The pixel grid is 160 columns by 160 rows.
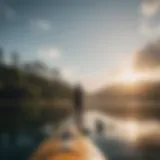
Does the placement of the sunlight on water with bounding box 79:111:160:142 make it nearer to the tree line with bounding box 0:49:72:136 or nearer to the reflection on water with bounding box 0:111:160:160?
the reflection on water with bounding box 0:111:160:160

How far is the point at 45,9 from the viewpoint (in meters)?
1.52

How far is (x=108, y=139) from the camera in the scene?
1.51m

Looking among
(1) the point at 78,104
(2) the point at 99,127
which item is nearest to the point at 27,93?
(1) the point at 78,104

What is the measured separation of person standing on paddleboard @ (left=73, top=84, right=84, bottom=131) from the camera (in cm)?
150

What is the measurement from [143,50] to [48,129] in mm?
502

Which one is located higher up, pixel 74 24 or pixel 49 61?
pixel 74 24

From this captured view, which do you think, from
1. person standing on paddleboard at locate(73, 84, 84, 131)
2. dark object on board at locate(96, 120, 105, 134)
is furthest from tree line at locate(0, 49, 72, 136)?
dark object on board at locate(96, 120, 105, 134)

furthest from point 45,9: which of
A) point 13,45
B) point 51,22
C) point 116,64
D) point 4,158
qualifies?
point 4,158

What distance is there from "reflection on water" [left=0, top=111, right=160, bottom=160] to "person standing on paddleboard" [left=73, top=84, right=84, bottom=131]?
0.02 m

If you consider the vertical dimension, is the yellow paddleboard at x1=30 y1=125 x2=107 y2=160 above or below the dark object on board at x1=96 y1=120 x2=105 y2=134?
below

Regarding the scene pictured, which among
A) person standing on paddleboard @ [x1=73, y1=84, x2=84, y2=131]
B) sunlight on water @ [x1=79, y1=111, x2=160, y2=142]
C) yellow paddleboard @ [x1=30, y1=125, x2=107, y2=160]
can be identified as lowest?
yellow paddleboard @ [x1=30, y1=125, x2=107, y2=160]

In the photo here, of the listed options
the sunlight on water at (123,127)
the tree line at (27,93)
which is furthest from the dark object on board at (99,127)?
the tree line at (27,93)

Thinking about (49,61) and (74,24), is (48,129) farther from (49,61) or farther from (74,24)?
(74,24)

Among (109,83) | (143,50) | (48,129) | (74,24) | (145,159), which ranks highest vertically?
(74,24)
